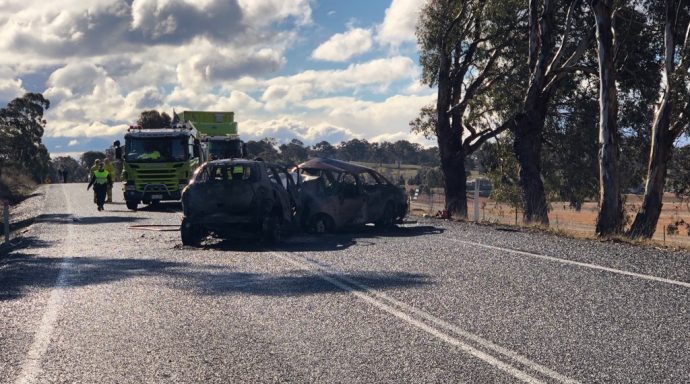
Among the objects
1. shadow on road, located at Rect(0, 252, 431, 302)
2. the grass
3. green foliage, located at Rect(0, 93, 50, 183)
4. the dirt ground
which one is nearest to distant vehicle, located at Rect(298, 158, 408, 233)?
the dirt ground

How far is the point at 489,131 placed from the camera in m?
29.8

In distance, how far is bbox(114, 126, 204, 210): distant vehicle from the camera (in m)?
26.4

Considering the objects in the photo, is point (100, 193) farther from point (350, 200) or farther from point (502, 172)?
point (502, 172)

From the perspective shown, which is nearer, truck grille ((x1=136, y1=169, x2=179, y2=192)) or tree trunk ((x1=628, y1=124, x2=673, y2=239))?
tree trunk ((x1=628, y1=124, x2=673, y2=239))

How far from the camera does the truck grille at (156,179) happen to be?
1037 inches

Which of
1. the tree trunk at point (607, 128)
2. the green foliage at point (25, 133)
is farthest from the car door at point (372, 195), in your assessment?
the green foliage at point (25, 133)

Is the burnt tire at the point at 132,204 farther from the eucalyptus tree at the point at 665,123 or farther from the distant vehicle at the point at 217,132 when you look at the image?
the eucalyptus tree at the point at 665,123

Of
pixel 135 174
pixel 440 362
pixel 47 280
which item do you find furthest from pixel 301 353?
pixel 135 174

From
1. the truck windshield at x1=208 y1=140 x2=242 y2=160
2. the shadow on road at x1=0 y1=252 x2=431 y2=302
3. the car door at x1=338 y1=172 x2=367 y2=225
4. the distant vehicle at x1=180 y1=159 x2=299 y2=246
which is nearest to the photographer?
the shadow on road at x1=0 y1=252 x2=431 y2=302

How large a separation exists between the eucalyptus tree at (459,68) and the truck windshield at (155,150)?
32.9 feet

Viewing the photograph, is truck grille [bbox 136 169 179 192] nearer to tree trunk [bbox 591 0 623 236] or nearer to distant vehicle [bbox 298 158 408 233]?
distant vehicle [bbox 298 158 408 233]

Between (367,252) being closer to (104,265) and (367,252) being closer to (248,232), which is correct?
(248,232)

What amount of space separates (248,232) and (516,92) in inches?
588

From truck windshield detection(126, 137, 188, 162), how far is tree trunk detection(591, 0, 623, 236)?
48.0 ft
